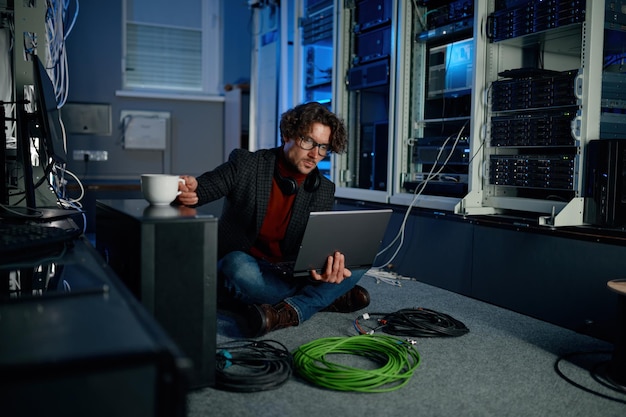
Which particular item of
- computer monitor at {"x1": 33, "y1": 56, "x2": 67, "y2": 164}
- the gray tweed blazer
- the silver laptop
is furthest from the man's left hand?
computer monitor at {"x1": 33, "y1": 56, "x2": 67, "y2": 164}

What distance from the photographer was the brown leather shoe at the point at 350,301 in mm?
2318

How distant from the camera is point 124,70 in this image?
15.9 ft

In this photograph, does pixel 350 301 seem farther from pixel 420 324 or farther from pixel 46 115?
pixel 46 115

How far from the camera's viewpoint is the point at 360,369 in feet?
5.45

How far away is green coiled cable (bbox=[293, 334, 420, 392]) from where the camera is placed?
5.04 ft

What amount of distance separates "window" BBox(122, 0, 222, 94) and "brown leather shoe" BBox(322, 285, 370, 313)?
3.38 meters

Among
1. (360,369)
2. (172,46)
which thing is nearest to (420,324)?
(360,369)

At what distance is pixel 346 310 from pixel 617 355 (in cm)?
99

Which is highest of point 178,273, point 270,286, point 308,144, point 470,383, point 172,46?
point 172,46

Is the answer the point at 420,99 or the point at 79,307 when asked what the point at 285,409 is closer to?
the point at 79,307

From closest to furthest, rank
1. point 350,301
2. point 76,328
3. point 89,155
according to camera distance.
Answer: point 76,328
point 350,301
point 89,155

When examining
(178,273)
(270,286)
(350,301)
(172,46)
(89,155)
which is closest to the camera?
(178,273)

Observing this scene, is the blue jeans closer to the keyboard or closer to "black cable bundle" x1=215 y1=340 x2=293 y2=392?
"black cable bundle" x1=215 y1=340 x2=293 y2=392

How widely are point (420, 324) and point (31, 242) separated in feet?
4.67
